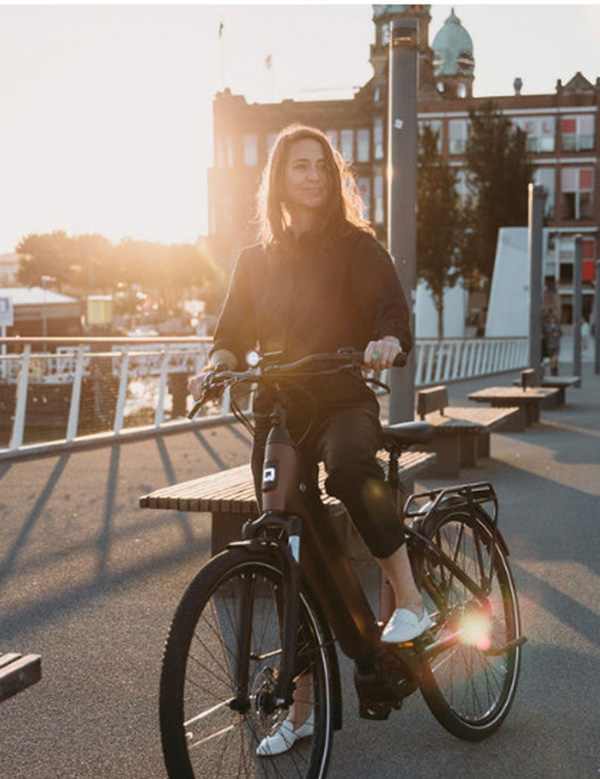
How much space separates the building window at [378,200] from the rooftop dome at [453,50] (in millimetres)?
14445

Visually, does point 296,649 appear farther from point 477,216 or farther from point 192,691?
point 477,216

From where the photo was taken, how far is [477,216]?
2281 inches

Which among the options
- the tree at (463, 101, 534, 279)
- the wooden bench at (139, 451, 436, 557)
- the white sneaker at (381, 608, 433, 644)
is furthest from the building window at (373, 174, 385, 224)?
the white sneaker at (381, 608, 433, 644)

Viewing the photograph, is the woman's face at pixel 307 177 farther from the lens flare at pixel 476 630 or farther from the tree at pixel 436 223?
the tree at pixel 436 223

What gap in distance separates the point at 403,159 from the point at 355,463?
544 cm

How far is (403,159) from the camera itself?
853cm

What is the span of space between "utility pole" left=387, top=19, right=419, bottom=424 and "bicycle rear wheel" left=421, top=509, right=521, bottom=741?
13.8 feet

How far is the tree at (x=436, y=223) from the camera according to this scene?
49.2 meters

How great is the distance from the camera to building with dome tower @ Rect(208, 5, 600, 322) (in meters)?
81.0

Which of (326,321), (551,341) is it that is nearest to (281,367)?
(326,321)

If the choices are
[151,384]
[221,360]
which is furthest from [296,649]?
[151,384]

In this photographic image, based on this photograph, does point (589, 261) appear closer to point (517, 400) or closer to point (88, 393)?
point (517, 400)

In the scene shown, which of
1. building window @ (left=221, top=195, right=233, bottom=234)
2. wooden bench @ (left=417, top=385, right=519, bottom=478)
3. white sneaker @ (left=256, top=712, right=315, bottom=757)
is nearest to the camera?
white sneaker @ (left=256, top=712, right=315, bottom=757)

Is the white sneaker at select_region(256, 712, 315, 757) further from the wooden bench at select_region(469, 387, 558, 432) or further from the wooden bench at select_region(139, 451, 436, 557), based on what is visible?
the wooden bench at select_region(469, 387, 558, 432)
